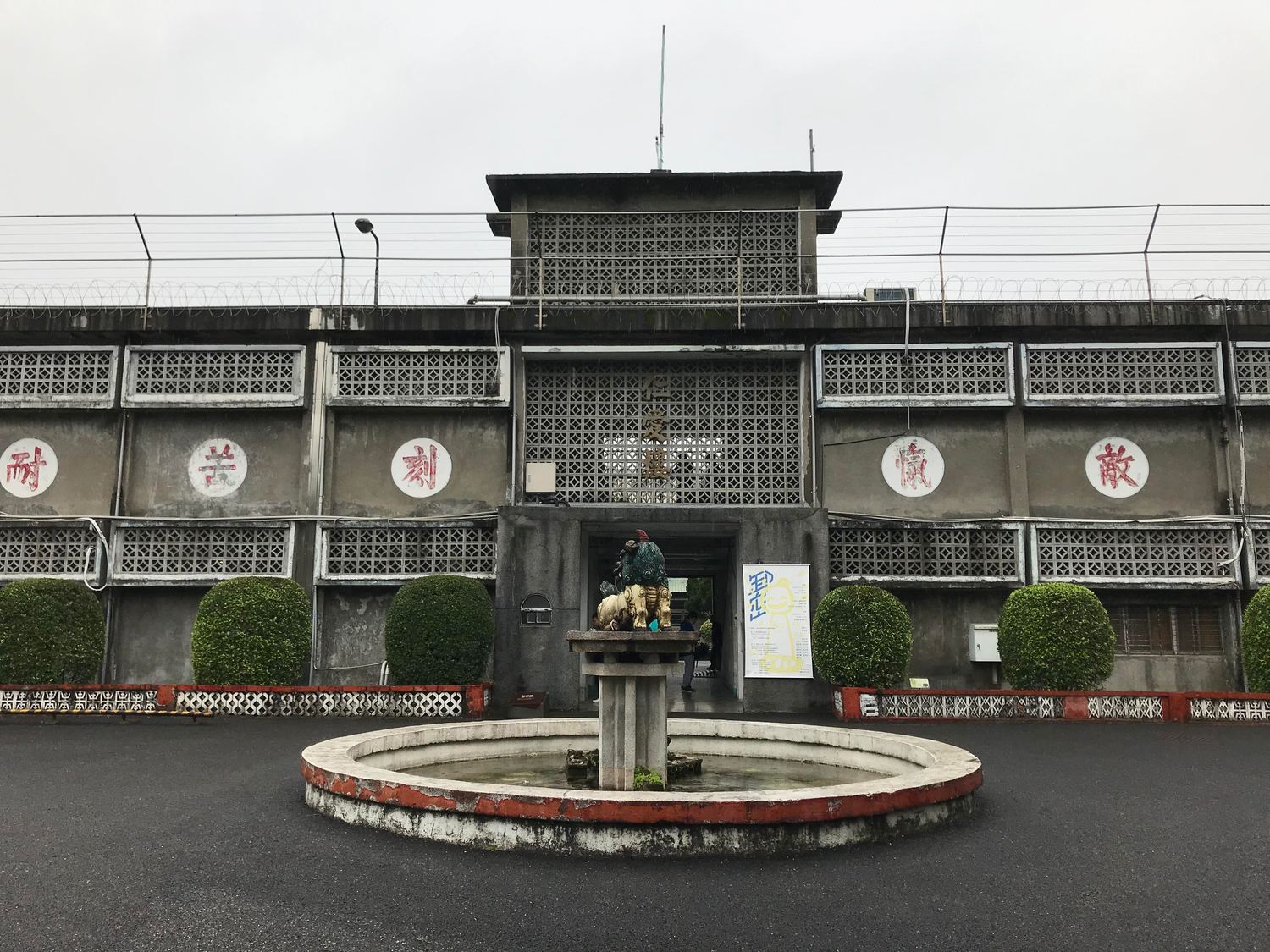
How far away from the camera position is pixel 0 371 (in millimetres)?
19453

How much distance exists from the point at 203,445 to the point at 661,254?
970cm

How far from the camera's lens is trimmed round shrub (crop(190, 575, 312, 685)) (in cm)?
1645

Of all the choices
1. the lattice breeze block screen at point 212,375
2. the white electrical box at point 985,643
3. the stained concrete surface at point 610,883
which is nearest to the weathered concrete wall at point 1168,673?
the white electrical box at point 985,643

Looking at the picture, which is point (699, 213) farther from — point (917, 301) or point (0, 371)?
point (0, 371)

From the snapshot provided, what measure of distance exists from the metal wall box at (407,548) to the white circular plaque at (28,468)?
5658 mm

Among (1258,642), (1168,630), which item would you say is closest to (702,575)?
(1168,630)

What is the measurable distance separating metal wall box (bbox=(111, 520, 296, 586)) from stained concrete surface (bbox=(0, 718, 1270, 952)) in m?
9.50

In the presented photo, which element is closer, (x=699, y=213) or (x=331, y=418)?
(x=331, y=418)

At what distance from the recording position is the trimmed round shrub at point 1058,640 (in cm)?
1605

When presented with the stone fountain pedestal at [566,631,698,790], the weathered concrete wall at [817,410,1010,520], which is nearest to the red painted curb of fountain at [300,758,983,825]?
the stone fountain pedestal at [566,631,698,790]

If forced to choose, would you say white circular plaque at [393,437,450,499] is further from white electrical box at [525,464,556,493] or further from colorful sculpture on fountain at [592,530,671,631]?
colorful sculpture on fountain at [592,530,671,631]

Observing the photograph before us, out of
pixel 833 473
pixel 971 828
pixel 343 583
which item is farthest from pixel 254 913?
pixel 833 473

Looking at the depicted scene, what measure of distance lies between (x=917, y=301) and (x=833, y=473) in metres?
3.57

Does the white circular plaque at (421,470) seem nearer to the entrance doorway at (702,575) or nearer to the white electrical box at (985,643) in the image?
the entrance doorway at (702,575)
